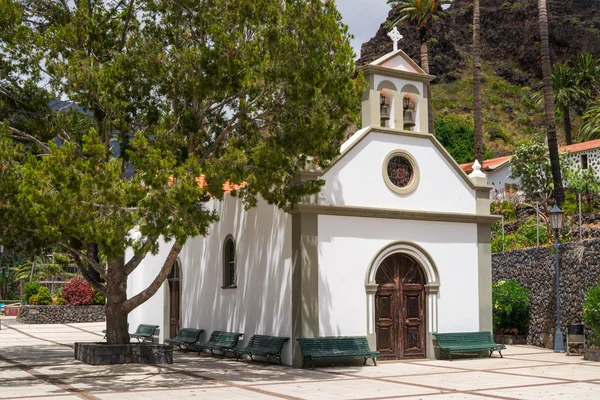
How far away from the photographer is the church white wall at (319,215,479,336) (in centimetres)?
1772

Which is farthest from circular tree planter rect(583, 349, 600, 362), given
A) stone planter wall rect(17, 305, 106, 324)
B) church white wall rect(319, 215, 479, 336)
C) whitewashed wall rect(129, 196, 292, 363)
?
stone planter wall rect(17, 305, 106, 324)

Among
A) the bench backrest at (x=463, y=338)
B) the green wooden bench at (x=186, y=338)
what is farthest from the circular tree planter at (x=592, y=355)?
the green wooden bench at (x=186, y=338)

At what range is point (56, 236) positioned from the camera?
13445mm

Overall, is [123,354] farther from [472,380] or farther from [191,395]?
[472,380]

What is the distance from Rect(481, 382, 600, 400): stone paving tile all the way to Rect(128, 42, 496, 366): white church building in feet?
18.1

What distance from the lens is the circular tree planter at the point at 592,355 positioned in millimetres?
18188

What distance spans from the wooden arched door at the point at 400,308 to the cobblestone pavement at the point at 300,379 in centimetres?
58

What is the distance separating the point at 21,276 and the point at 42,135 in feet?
120

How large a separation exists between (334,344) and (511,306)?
785 cm

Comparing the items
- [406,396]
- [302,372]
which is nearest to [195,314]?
[302,372]

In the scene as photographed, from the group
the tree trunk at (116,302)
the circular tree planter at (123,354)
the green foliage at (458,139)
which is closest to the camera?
the circular tree planter at (123,354)

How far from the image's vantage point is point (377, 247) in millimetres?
18516

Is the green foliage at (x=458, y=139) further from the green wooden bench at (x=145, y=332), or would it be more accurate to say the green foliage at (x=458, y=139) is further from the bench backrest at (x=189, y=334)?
the bench backrest at (x=189, y=334)

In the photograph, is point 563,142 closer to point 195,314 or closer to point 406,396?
point 195,314
